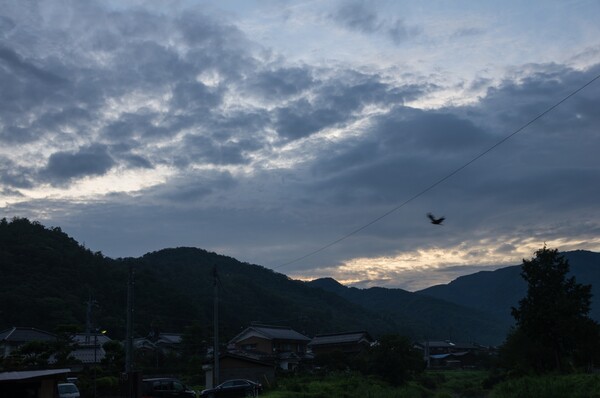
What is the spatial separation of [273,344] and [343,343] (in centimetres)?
1133

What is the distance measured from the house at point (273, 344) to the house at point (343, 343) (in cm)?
349

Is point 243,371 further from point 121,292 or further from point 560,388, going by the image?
point 121,292

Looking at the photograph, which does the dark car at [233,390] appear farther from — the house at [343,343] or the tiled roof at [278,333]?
the house at [343,343]

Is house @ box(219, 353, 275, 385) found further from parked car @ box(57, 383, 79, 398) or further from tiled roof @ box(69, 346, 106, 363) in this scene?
parked car @ box(57, 383, 79, 398)

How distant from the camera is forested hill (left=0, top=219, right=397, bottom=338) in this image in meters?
66.5

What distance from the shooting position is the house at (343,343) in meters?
72.5

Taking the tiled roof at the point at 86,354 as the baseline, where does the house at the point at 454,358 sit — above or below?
below

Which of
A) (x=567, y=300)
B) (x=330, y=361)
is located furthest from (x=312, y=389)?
(x=330, y=361)

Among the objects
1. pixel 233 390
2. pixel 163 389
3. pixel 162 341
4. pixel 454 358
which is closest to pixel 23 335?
pixel 162 341

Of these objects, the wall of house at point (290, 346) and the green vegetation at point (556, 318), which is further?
the wall of house at point (290, 346)

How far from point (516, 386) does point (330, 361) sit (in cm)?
2524

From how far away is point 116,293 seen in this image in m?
81.4

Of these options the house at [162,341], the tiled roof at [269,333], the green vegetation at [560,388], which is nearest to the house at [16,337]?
the house at [162,341]

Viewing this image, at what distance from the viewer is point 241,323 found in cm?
9512
